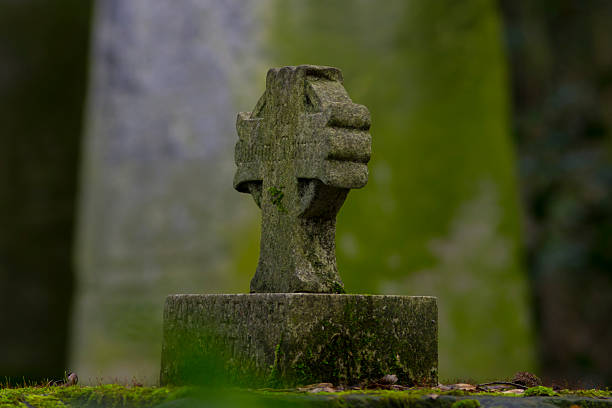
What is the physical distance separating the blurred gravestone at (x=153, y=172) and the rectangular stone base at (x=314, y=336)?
2612 millimetres

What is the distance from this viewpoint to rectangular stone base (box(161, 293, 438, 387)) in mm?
3672

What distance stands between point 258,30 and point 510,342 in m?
2.82

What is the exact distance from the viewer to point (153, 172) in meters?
6.89

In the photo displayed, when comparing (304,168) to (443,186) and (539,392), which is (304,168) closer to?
(539,392)

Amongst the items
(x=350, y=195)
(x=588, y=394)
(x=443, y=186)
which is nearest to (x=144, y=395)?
(x=588, y=394)

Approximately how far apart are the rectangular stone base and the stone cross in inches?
11.3

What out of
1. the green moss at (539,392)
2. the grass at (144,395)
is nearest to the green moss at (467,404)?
the grass at (144,395)

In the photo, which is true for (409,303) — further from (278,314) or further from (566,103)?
(566,103)

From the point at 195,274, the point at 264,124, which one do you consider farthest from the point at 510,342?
the point at 264,124

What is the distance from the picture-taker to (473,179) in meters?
6.44

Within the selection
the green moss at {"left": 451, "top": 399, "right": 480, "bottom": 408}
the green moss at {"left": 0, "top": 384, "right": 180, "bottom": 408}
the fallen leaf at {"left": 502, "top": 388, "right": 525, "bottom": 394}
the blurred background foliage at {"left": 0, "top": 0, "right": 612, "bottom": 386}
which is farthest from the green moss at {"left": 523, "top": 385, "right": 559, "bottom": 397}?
the blurred background foliage at {"left": 0, "top": 0, "right": 612, "bottom": 386}

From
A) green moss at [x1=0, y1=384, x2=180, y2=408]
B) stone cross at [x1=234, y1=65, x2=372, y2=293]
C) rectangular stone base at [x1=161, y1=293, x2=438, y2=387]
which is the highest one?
stone cross at [x1=234, y1=65, x2=372, y2=293]

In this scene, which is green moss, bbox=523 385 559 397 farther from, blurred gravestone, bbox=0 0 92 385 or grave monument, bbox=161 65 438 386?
blurred gravestone, bbox=0 0 92 385

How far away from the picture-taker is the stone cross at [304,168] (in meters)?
3.99
